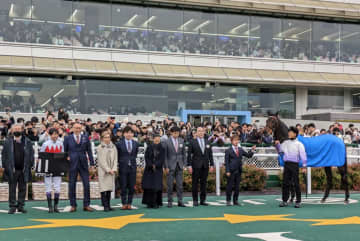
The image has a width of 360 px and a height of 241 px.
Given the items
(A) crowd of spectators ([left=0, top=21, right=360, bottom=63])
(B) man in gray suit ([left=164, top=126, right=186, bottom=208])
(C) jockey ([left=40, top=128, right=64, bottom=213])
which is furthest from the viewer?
(A) crowd of spectators ([left=0, top=21, right=360, bottom=63])

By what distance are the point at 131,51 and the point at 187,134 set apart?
474 inches

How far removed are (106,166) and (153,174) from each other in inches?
47.0

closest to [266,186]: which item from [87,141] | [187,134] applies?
[187,134]

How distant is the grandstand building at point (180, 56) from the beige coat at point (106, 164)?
1654 centimetres

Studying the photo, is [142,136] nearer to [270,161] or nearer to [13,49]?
[270,161]

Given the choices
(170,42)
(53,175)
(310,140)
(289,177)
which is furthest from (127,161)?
(170,42)

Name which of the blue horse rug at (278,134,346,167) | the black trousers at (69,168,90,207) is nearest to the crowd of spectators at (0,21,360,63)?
the black trousers at (69,168,90,207)

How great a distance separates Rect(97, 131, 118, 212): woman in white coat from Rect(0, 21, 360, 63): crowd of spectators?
59.6 ft

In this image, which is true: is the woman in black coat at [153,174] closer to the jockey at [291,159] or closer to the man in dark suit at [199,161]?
the man in dark suit at [199,161]

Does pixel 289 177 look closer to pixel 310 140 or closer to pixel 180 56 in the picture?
pixel 310 140

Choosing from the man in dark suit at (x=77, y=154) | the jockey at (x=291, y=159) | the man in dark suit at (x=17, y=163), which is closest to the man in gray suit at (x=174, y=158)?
the man in dark suit at (x=77, y=154)

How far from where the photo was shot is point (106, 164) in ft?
36.5

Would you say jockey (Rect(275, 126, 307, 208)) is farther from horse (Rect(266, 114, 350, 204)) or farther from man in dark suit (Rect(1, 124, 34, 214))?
man in dark suit (Rect(1, 124, 34, 214))

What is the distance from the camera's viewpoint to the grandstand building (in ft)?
90.9
